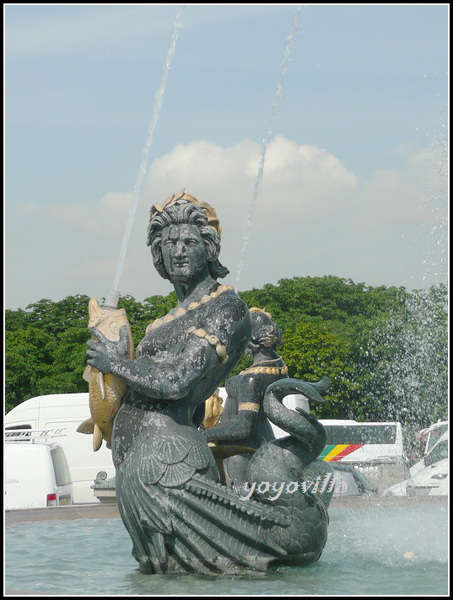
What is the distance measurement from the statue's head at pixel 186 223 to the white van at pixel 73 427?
15802 mm

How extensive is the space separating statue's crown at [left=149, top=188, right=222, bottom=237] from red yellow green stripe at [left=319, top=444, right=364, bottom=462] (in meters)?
21.6

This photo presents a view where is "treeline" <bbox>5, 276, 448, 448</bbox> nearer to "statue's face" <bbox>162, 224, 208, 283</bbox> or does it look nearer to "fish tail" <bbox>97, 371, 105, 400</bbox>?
"statue's face" <bbox>162, 224, 208, 283</bbox>

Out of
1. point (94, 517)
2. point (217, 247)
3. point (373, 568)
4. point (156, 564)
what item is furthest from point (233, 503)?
point (94, 517)

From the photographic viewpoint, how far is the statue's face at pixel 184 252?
5.71 m

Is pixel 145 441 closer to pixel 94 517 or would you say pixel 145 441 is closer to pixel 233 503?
pixel 233 503

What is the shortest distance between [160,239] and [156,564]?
200 centimetres

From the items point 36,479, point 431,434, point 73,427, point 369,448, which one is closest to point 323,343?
point 369,448

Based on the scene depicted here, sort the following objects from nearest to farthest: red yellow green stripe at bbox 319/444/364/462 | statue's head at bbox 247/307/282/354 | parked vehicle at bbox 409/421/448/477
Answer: statue's head at bbox 247/307/282/354 < parked vehicle at bbox 409/421/448/477 < red yellow green stripe at bbox 319/444/364/462

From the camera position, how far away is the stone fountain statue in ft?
17.1

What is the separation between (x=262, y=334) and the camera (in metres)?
7.38

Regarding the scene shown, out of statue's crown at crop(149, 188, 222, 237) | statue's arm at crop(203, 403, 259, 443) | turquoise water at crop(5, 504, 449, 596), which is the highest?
statue's crown at crop(149, 188, 222, 237)

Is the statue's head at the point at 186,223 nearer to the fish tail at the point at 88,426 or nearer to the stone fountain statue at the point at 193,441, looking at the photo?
the stone fountain statue at the point at 193,441

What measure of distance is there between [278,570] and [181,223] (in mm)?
2184

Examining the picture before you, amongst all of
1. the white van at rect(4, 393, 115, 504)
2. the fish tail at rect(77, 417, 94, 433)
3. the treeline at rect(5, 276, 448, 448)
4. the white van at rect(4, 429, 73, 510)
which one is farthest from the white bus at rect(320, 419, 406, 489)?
the fish tail at rect(77, 417, 94, 433)
